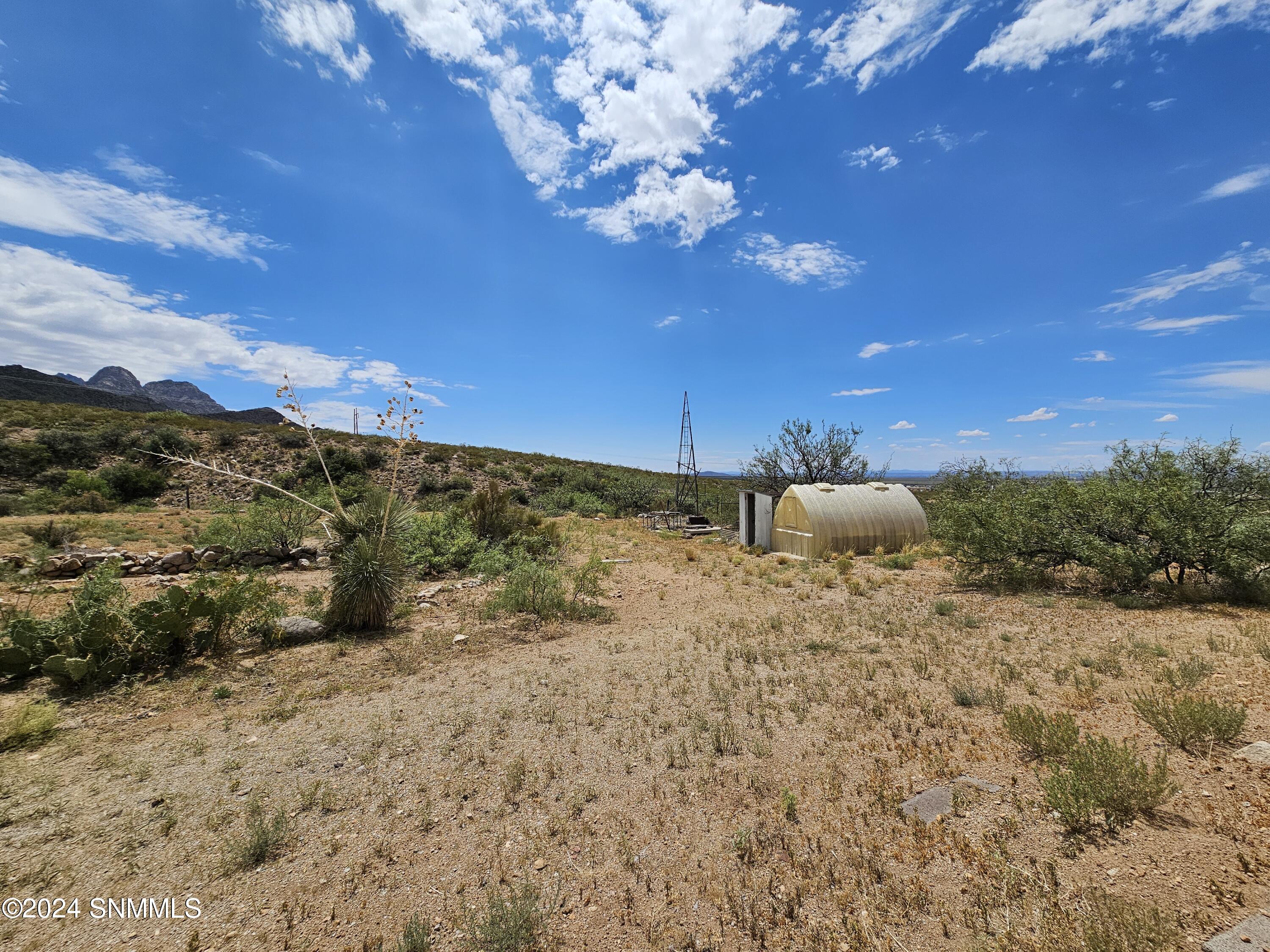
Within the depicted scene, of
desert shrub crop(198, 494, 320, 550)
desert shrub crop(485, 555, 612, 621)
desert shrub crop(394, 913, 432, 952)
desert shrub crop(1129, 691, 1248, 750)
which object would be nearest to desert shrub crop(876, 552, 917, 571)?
desert shrub crop(485, 555, 612, 621)

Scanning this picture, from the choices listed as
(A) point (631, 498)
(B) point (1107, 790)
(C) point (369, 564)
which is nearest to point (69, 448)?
(A) point (631, 498)

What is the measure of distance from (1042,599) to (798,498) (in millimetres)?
7703

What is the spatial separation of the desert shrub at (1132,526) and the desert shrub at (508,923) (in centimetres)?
1147

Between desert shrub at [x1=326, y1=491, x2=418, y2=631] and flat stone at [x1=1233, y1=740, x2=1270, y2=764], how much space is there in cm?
1023

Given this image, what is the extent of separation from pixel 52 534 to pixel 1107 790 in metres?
21.6

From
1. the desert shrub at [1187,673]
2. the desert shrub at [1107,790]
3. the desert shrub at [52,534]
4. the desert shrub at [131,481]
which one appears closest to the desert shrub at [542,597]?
the desert shrub at [1107,790]

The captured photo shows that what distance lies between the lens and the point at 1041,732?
14.4 ft

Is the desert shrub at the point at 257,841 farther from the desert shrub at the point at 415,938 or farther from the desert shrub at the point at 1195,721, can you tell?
the desert shrub at the point at 1195,721

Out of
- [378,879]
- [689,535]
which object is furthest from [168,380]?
[378,879]

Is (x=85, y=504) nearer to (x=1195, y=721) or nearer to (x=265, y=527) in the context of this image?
(x=265, y=527)

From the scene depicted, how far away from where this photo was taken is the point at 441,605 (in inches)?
415

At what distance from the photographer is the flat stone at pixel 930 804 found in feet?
12.2

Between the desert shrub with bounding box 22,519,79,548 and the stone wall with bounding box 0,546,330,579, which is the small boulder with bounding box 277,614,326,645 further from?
the desert shrub with bounding box 22,519,79,548

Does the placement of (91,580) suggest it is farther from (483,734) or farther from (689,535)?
(689,535)
